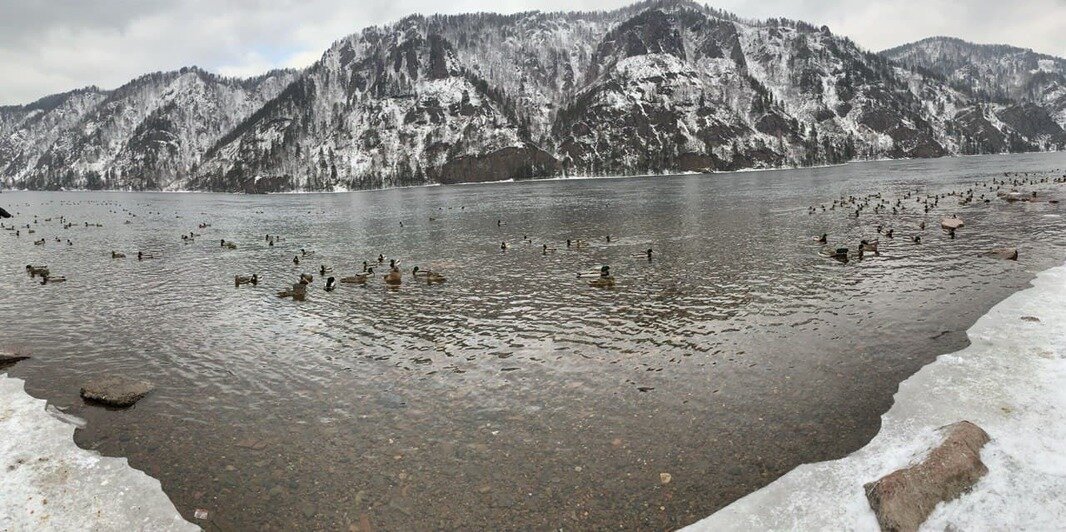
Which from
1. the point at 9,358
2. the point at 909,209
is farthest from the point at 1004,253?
the point at 9,358

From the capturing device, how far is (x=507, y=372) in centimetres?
2117

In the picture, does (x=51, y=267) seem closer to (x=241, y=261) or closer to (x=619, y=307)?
(x=241, y=261)

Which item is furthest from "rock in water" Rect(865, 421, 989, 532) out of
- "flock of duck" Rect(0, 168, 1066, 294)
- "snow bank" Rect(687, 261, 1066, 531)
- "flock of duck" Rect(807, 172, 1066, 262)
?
"flock of duck" Rect(807, 172, 1066, 262)

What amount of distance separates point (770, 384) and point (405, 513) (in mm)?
13512

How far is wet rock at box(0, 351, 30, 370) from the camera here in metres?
23.5

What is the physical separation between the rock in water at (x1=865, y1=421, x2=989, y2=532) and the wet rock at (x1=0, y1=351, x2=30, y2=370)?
3333cm

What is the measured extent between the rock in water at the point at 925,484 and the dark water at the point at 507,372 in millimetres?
2509

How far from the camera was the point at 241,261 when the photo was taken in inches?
2078

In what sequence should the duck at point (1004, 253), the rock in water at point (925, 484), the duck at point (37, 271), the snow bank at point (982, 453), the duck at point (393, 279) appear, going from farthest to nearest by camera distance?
the duck at point (37, 271)
the duck at point (393, 279)
the duck at point (1004, 253)
the snow bank at point (982, 453)
the rock in water at point (925, 484)

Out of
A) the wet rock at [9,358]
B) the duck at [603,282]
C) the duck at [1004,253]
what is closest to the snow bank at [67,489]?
the wet rock at [9,358]

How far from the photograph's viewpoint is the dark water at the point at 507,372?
45.4 ft

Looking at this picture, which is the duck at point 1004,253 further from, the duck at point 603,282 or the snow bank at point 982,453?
the duck at point 603,282

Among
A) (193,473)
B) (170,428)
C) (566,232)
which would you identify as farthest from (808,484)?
(566,232)

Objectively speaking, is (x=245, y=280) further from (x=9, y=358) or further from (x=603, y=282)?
Result: (x=603, y=282)
